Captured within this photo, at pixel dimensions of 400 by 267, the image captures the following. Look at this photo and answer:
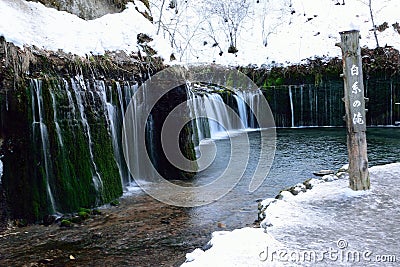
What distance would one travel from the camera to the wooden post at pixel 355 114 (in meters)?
6.39

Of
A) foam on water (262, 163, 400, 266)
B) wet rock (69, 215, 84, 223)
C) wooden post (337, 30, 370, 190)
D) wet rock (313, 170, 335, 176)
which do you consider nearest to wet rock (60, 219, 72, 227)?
wet rock (69, 215, 84, 223)

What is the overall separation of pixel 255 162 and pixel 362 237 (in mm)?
A: 7483

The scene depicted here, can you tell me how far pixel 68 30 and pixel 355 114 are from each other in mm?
6428

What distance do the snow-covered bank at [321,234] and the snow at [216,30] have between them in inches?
107

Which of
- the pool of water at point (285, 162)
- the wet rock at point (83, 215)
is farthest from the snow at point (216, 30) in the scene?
the pool of water at point (285, 162)

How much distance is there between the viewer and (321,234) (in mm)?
4816

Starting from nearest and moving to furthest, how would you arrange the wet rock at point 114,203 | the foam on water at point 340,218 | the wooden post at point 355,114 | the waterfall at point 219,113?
the foam on water at point 340,218, the wooden post at point 355,114, the wet rock at point 114,203, the waterfall at point 219,113

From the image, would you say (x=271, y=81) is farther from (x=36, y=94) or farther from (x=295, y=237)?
(x=295, y=237)

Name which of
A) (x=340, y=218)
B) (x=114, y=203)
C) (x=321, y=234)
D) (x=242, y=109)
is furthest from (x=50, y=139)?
(x=242, y=109)

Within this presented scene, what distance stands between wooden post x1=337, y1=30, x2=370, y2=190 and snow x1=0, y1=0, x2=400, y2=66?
14.2 inches

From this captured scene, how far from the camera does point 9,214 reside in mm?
6594

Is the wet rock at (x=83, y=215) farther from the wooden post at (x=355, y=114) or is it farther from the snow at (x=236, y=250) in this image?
the wooden post at (x=355, y=114)

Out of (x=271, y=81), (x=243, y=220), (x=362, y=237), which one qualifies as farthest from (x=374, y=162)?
(x=271, y=81)

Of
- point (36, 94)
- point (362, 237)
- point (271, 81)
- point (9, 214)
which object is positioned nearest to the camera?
point (362, 237)
